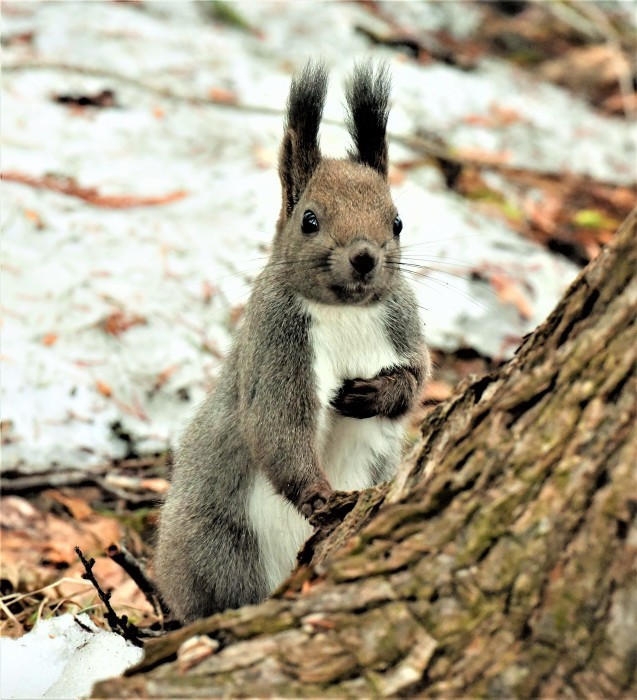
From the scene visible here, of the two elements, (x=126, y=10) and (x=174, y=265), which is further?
(x=126, y=10)

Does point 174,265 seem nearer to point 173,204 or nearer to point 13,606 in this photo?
point 173,204

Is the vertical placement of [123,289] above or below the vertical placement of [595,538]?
below

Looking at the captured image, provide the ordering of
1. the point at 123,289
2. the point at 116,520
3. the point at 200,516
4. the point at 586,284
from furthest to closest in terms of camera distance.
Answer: the point at 123,289 → the point at 116,520 → the point at 200,516 → the point at 586,284

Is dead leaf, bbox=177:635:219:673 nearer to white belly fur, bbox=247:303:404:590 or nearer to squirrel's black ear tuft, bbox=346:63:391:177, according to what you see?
white belly fur, bbox=247:303:404:590

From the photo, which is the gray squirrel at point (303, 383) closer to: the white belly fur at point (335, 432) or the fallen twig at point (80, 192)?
the white belly fur at point (335, 432)

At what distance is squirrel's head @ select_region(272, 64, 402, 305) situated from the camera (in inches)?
118

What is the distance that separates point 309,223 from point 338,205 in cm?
11

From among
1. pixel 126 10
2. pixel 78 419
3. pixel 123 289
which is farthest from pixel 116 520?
pixel 126 10

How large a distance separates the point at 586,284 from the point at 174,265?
3630mm

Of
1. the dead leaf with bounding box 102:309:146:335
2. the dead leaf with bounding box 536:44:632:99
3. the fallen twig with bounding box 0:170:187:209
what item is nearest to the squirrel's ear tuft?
the dead leaf with bounding box 102:309:146:335

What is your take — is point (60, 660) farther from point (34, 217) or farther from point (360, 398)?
point (34, 217)

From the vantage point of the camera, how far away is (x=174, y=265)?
5352 mm

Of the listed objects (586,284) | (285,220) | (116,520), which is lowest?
(116,520)

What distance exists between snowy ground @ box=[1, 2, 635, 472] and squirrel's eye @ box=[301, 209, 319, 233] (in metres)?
0.45
